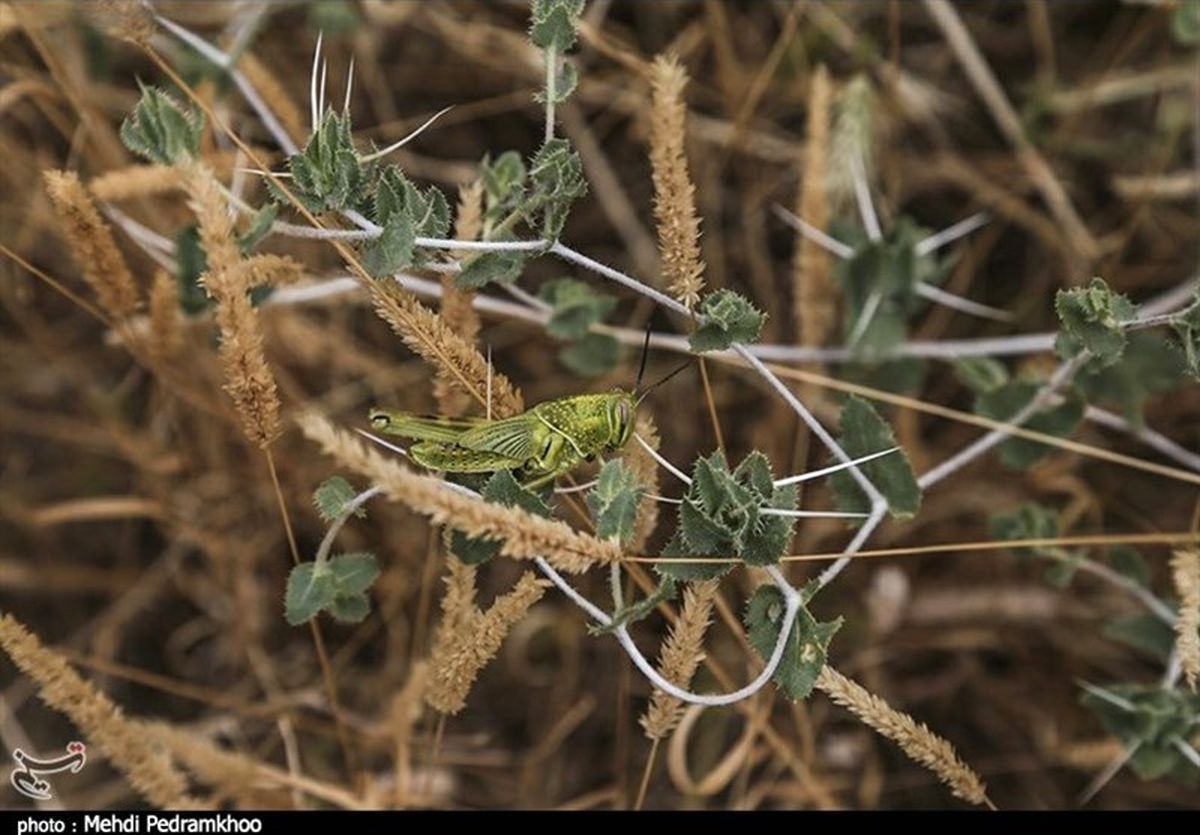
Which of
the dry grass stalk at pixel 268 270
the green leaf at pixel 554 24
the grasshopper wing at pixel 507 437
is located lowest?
the grasshopper wing at pixel 507 437

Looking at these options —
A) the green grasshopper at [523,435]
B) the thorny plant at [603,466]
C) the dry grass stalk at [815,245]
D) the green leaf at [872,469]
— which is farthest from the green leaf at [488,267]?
the dry grass stalk at [815,245]

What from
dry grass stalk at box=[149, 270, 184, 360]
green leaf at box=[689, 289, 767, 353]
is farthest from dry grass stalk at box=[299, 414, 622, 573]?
dry grass stalk at box=[149, 270, 184, 360]

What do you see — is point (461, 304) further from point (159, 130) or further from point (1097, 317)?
point (1097, 317)

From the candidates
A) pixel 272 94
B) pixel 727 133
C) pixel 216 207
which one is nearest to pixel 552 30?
pixel 216 207

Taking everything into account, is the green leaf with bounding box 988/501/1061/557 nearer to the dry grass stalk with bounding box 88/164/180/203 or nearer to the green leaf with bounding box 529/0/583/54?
the green leaf with bounding box 529/0/583/54

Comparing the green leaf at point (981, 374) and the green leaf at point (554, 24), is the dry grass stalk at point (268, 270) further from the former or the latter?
the green leaf at point (981, 374)

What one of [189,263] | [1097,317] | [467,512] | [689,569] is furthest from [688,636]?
[189,263]

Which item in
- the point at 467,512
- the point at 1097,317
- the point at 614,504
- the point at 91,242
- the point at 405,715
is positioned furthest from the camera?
the point at 405,715
